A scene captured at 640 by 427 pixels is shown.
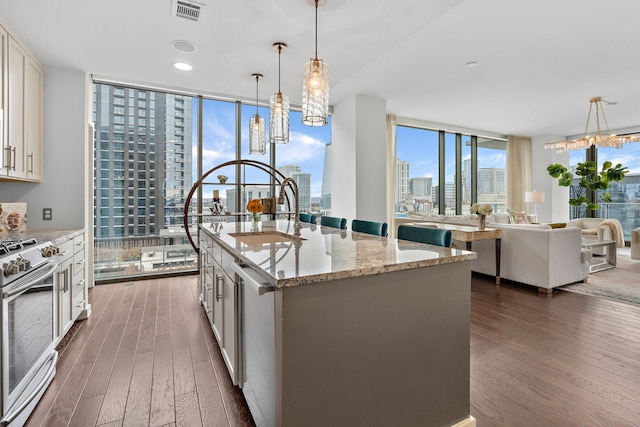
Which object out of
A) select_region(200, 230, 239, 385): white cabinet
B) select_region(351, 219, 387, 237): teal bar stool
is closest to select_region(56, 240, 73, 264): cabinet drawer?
select_region(200, 230, 239, 385): white cabinet

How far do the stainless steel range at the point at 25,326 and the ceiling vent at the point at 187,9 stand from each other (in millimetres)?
2018

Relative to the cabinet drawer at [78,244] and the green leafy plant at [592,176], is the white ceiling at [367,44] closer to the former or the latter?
the cabinet drawer at [78,244]

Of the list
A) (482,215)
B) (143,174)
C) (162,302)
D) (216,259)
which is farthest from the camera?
(143,174)

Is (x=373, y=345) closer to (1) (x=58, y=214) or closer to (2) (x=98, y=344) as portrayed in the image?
(2) (x=98, y=344)

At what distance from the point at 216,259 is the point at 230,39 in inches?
86.1

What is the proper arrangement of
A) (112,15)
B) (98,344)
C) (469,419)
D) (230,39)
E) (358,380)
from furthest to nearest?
(230,39) < (112,15) < (98,344) < (469,419) < (358,380)

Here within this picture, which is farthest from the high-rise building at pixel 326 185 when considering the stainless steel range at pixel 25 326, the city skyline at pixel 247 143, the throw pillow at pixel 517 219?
the stainless steel range at pixel 25 326

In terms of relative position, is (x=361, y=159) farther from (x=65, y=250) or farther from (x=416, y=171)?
(x=65, y=250)

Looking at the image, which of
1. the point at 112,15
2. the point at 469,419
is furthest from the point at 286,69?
the point at 469,419

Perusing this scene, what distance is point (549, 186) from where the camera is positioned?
8125mm

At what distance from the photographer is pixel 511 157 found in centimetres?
812

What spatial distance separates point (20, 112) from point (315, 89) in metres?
2.79

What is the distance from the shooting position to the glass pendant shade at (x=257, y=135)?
151 inches

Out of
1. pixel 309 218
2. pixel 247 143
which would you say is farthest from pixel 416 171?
pixel 309 218
